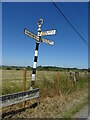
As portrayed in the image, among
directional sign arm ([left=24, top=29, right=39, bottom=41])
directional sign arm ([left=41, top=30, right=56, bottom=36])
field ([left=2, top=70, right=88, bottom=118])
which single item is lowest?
field ([left=2, top=70, right=88, bottom=118])

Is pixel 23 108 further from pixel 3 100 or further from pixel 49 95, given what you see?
→ pixel 49 95

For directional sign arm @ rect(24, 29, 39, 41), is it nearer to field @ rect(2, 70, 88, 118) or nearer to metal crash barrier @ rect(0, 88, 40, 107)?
field @ rect(2, 70, 88, 118)

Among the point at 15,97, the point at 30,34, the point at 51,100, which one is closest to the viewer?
the point at 15,97

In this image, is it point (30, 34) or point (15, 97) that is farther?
point (30, 34)

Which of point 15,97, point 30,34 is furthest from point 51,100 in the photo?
point 30,34

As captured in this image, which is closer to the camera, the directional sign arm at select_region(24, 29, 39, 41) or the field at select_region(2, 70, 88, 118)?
the field at select_region(2, 70, 88, 118)

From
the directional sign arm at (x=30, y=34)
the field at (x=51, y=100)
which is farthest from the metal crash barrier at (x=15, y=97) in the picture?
→ the directional sign arm at (x=30, y=34)

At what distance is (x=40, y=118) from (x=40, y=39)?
12.5 feet

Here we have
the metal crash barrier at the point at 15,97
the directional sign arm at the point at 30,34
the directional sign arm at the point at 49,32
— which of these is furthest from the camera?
the directional sign arm at the point at 49,32

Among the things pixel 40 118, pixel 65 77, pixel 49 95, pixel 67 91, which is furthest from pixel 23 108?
pixel 65 77

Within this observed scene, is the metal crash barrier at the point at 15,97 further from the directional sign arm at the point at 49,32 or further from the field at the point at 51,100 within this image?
the directional sign arm at the point at 49,32

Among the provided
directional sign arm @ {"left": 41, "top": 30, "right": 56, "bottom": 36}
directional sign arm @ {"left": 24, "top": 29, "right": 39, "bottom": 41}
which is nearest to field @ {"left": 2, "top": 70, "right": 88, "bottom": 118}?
directional sign arm @ {"left": 24, "top": 29, "right": 39, "bottom": 41}

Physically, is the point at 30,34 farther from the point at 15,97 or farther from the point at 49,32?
the point at 15,97

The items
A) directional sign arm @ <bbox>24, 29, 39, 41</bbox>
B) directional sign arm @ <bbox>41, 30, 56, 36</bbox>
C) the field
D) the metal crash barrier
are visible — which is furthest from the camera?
directional sign arm @ <bbox>41, 30, 56, 36</bbox>
